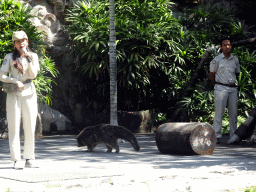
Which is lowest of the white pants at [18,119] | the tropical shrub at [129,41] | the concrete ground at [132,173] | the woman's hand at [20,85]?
the concrete ground at [132,173]

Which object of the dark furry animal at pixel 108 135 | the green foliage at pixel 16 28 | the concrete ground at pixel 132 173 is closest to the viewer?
Answer: the concrete ground at pixel 132 173

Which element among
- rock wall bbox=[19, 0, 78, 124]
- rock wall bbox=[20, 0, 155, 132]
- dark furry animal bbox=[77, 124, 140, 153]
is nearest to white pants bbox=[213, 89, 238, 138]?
dark furry animal bbox=[77, 124, 140, 153]

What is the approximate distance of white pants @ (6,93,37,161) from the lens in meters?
5.38

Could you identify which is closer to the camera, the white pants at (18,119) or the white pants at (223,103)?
the white pants at (18,119)

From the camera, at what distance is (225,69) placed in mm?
8727

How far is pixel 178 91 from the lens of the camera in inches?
478

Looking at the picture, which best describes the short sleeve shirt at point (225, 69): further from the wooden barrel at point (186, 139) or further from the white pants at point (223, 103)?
the wooden barrel at point (186, 139)

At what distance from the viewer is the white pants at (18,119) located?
212 inches

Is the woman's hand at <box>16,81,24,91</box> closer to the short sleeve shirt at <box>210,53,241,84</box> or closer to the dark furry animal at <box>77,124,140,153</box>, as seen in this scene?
the dark furry animal at <box>77,124,140,153</box>

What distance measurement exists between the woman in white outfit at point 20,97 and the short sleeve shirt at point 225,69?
4.42 meters

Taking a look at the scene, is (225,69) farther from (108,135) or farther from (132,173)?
(132,173)

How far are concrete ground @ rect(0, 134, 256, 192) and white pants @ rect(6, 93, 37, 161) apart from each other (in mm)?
244

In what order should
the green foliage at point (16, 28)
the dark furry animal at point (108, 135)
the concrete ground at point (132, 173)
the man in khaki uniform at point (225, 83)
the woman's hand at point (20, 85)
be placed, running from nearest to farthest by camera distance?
1. the concrete ground at point (132, 173)
2. the woman's hand at point (20, 85)
3. the dark furry animal at point (108, 135)
4. the man in khaki uniform at point (225, 83)
5. the green foliage at point (16, 28)

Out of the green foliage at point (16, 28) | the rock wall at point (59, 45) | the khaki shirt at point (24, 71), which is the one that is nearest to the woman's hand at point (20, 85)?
the khaki shirt at point (24, 71)
